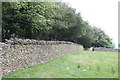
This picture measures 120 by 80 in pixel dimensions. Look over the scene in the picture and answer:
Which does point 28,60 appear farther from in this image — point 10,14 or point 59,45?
point 10,14

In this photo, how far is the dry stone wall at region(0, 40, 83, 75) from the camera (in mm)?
4957

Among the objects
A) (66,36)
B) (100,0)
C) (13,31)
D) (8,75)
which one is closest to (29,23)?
(13,31)

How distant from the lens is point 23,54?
5.91 metres

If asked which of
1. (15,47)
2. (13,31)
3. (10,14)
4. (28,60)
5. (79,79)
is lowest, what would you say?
(79,79)

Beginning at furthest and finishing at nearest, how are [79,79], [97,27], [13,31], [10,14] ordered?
1. [97,27]
2. [13,31]
3. [10,14]
4. [79,79]

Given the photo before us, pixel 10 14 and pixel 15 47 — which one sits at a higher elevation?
pixel 10 14

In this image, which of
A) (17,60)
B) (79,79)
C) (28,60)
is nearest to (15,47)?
(17,60)

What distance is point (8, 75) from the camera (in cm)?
485

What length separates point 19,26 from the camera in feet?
39.3

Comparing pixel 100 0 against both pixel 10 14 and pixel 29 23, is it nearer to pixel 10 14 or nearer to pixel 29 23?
pixel 29 23

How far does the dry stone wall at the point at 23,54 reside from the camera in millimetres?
4957

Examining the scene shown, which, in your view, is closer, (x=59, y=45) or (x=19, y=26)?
(x=59, y=45)

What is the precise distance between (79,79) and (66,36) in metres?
18.8

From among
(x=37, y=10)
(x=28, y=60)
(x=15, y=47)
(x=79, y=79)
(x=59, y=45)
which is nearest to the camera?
(x=79, y=79)
